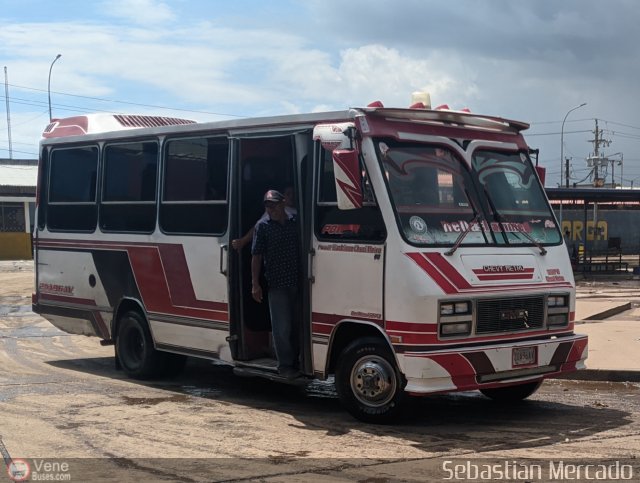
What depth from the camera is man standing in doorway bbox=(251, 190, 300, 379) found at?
852 cm

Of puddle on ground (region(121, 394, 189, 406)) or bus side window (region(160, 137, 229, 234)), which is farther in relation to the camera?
bus side window (region(160, 137, 229, 234))

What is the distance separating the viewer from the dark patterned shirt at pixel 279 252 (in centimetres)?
852

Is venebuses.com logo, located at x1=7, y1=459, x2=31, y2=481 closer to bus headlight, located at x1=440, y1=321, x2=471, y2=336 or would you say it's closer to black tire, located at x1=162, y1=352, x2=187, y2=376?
bus headlight, located at x1=440, y1=321, x2=471, y2=336

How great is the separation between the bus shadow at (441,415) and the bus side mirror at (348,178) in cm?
202

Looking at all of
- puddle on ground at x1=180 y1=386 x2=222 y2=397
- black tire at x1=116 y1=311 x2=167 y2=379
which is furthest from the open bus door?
black tire at x1=116 y1=311 x2=167 y2=379

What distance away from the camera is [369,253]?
785cm

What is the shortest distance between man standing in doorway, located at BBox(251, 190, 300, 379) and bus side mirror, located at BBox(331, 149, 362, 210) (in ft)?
3.19

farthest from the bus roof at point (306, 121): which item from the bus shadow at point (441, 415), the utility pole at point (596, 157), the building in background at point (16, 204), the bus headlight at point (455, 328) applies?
the utility pole at point (596, 157)

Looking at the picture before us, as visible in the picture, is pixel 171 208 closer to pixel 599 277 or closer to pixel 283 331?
pixel 283 331

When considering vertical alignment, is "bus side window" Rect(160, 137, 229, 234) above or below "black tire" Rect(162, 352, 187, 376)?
above

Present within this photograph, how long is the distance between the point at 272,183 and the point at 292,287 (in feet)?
4.31

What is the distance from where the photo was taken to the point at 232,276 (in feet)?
30.1

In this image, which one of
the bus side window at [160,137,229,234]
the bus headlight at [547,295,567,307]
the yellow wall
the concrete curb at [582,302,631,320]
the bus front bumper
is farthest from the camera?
the yellow wall

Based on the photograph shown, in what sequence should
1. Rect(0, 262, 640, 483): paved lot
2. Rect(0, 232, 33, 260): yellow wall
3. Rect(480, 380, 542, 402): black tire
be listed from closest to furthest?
Rect(0, 262, 640, 483): paved lot → Rect(480, 380, 542, 402): black tire → Rect(0, 232, 33, 260): yellow wall
